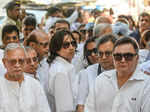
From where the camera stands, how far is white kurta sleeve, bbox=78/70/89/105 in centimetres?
676

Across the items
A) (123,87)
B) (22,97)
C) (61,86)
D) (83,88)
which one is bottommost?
(83,88)

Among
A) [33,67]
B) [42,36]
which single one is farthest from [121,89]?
[42,36]

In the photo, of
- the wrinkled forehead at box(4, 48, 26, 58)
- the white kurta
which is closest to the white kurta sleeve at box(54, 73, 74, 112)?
the white kurta

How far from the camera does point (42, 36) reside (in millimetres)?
7426

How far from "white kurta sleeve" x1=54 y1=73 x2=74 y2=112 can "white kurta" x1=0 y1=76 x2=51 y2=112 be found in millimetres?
632

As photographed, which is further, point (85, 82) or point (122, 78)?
point (85, 82)

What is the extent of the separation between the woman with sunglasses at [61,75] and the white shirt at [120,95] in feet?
2.69

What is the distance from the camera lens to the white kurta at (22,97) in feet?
18.3

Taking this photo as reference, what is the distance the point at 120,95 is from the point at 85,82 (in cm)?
145

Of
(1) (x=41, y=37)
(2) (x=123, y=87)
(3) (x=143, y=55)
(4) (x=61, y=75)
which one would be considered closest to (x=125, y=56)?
(2) (x=123, y=87)

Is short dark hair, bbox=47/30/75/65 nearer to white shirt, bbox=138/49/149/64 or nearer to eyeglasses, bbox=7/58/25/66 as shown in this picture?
eyeglasses, bbox=7/58/25/66

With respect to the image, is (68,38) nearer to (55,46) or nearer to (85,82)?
(55,46)

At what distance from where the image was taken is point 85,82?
6.86 m

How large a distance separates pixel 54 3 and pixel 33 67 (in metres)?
13.0
